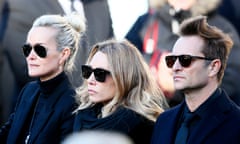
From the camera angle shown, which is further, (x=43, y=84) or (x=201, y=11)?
(x=201, y=11)

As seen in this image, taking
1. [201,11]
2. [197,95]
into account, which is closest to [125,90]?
[197,95]

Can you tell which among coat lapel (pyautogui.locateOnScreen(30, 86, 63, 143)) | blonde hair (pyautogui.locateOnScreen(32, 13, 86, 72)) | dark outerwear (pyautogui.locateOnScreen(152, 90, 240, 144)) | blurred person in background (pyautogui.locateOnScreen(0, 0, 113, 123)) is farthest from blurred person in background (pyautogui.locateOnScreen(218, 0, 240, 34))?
dark outerwear (pyautogui.locateOnScreen(152, 90, 240, 144))

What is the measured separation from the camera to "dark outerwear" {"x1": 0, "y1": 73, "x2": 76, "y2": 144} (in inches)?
191

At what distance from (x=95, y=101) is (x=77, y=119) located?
0.19 meters

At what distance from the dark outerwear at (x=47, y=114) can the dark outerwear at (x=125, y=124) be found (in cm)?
26

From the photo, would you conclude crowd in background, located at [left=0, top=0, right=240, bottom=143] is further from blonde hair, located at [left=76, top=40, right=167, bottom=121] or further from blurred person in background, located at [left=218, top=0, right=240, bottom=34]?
blonde hair, located at [left=76, top=40, right=167, bottom=121]

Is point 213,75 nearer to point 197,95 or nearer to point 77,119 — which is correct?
point 197,95

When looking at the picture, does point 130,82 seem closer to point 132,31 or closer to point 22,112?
point 22,112

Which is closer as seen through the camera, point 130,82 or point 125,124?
point 125,124

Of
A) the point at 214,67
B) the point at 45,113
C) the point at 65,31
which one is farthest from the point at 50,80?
the point at 214,67

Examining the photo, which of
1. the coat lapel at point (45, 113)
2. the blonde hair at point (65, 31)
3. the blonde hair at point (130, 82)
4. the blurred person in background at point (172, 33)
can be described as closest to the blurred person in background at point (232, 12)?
the blurred person in background at point (172, 33)

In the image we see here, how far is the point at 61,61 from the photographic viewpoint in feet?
16.4

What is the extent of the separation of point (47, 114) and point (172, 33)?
1.45 metres

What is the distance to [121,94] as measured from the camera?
457 cm
